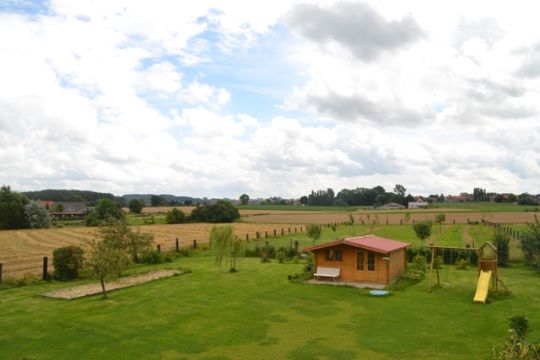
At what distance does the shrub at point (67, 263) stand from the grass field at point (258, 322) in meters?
1.92

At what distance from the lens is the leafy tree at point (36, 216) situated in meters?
69.2

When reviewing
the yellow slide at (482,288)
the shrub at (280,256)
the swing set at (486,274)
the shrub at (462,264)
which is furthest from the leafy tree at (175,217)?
the yellow slide at (482,288)

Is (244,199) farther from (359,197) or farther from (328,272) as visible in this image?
(328,272)

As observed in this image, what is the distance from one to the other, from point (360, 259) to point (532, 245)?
466 inches

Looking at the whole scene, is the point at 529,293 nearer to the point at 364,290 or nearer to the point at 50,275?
the point at 364,290

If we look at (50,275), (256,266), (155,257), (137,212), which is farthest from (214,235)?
(137,212)

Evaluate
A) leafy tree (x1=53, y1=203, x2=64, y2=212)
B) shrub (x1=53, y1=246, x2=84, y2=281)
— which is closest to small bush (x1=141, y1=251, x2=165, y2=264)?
shrub (x1=53, y1=246, x2=84, y2=281)

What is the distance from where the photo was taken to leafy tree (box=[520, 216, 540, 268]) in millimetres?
27281

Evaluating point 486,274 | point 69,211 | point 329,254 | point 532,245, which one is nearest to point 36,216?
point 69,211

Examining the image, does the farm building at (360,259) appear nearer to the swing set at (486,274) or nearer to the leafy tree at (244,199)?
the swing set at (486,274)

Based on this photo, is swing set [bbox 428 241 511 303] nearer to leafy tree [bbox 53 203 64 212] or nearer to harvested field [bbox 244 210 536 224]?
harvested field [bbox 244 210 536 224]

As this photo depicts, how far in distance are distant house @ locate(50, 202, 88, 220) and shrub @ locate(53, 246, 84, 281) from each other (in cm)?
9124

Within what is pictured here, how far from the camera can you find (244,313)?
17094mm

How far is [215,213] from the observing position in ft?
266
